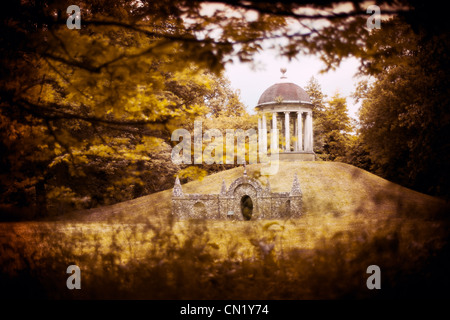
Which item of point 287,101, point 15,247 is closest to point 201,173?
point 15,247

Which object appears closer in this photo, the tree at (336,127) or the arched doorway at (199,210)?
the arched doorway at (199,210)

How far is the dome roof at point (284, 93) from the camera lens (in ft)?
95.0

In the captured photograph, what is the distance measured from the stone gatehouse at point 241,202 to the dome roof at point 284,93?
903 cm

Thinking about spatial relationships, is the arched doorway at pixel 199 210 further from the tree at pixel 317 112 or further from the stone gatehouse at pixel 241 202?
the tree at pixel 317 112

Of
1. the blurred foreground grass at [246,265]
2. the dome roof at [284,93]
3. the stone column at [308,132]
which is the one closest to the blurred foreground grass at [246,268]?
the blurred foreground grass at [246,265]

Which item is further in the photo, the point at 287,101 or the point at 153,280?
the point at 287,101

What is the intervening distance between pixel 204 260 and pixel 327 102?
148 feet

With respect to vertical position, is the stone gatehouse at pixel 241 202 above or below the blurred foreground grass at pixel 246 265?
above

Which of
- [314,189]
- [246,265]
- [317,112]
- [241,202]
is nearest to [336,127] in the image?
[317,112]

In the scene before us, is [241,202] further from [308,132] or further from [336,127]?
[336,127]

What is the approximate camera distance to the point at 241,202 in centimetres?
2269

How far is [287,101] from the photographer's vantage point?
28.8m
